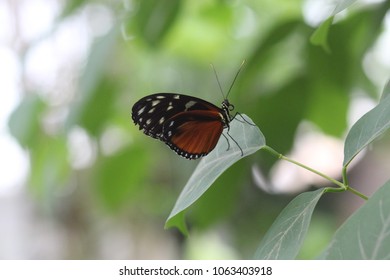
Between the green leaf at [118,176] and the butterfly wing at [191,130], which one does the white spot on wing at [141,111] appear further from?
the green leaf at [118,176]

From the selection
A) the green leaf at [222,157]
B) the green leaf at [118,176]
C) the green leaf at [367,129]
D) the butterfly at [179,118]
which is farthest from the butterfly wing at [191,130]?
the green leaf at [118,176]

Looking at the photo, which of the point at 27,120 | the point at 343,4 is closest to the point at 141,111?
the point at 343,4

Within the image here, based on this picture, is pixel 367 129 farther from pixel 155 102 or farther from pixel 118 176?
pixel 118 176

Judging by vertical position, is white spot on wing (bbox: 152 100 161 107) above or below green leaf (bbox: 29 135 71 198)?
above

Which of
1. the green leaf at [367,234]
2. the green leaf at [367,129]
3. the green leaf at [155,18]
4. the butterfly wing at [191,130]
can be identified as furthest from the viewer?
the green leaf at [155,18]

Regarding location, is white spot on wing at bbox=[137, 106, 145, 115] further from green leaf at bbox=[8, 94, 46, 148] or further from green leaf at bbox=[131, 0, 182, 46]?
green leaf at bbox=[8, 94, 46, 148]

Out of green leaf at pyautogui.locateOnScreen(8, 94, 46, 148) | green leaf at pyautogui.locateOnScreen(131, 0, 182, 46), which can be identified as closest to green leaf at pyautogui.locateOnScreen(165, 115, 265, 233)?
green leaf at pyautogui.locateOnScreen(131, 0, 182, 46)
